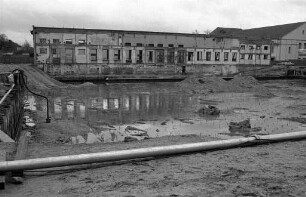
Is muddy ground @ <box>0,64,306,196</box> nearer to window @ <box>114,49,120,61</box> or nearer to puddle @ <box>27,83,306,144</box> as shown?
puddle @ <box>27,83,306,144</box>

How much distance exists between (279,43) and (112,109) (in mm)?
50316

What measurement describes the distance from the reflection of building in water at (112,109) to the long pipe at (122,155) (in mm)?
9949

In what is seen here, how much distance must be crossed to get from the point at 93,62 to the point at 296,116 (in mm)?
30929

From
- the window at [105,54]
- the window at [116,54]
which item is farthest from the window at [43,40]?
the window at [116,54]

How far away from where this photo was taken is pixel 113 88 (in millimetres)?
36781

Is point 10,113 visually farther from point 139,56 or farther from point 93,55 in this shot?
point 139,56

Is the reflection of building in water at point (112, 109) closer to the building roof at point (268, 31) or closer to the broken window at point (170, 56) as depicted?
the broken window at point (170, 56)

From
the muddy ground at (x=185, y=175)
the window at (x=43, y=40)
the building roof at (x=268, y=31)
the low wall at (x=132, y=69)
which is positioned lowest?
the muddy ground at (x=185, y=175)

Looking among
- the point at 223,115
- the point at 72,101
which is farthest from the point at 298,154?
the point at 72,101

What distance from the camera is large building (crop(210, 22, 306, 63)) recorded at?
5747cm

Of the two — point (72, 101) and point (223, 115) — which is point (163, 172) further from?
point (72, 101)

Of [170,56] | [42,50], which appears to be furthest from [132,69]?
[42,50]

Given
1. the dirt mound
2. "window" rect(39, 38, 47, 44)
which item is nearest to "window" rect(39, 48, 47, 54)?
"window" rect(39, 38, 47, 44)

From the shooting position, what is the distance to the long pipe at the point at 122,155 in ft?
19.6
